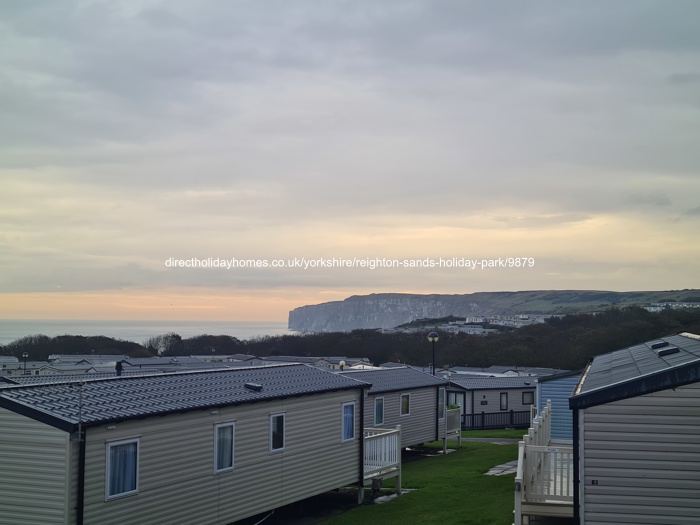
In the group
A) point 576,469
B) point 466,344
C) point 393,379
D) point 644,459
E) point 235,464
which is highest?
point 644,459

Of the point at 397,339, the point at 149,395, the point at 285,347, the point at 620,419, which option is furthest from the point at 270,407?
the point at 285,347

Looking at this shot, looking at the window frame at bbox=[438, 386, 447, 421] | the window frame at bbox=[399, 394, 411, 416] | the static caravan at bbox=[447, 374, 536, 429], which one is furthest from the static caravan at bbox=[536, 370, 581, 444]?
the static caravan at bbox=[447, 374, 536, 429]

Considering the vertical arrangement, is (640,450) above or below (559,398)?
above

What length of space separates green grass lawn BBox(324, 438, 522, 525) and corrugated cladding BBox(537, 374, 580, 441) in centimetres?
321

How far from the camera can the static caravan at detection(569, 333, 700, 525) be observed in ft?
35.4

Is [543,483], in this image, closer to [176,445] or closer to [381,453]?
[176,445]

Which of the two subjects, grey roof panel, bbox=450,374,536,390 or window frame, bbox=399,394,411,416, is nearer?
window frame, bbox=399,394,411,416

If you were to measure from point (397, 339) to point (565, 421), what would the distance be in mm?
76054

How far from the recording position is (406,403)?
29203 millimetres

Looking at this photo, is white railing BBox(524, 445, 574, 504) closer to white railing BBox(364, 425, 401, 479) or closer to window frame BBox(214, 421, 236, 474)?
window frame BBox(214, 421, 236, 474)

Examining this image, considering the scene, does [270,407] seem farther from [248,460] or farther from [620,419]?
[620,419]

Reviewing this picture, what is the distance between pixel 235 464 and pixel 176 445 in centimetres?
197

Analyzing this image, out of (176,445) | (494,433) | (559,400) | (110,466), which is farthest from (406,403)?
(110,466)

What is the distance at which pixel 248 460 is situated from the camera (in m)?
16.7
